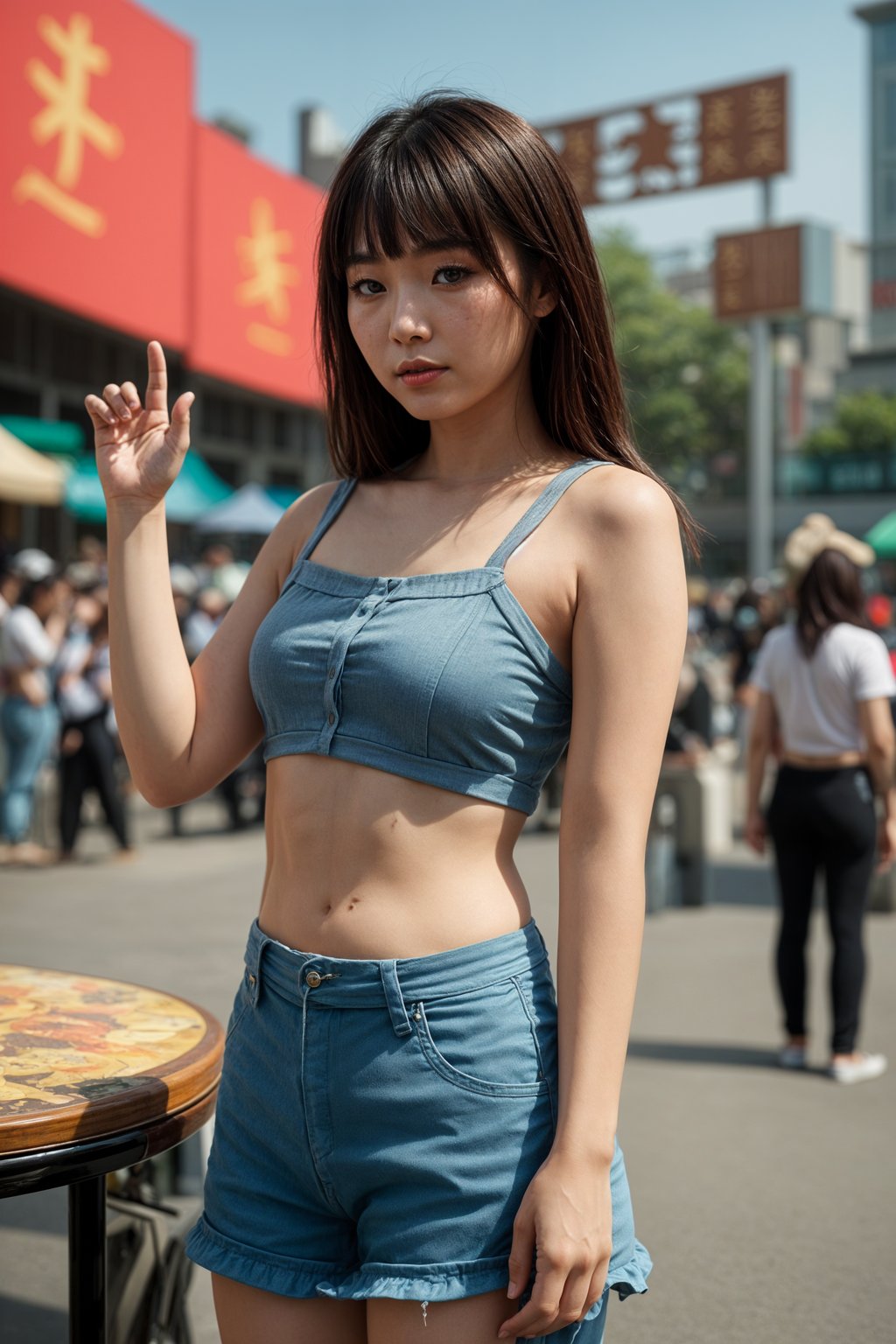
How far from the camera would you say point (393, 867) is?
1.42 meters

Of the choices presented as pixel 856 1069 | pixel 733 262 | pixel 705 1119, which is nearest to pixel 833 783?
pixel 856 1069

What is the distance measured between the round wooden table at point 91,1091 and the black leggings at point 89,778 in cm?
645

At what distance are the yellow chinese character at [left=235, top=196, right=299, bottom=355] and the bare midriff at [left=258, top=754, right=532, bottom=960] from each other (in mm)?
17353

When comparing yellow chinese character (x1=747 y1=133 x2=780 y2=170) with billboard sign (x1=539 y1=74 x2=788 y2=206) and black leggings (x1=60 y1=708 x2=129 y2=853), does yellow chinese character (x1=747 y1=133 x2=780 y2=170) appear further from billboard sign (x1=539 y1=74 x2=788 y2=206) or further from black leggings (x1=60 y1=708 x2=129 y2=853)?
black leggings (x1=60 y1=708 x2=129 y2=853)

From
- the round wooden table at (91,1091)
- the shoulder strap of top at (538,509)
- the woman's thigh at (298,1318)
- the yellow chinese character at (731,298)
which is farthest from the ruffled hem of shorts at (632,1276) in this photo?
the yellow chinese character at (731,298)

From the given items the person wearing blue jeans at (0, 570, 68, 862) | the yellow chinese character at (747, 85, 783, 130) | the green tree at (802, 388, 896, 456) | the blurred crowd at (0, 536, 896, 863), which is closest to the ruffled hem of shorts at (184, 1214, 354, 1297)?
the blurred crowd at (0, 536, 896, 863)

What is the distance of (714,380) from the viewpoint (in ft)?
169

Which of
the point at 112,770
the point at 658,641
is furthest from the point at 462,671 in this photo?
the point at 112,770

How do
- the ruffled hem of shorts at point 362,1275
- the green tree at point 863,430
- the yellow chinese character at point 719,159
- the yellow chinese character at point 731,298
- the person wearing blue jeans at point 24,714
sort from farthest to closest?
the green tree at point 863,430 < the yellow chinese character at point 731,298 < the yellow chinese character at point 719,159 < the person wearing blue jeans at point 24,714 < the ruffled hem of shorts at point 362,1275

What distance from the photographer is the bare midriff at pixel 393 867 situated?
1.41 meters

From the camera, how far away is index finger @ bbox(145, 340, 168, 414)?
1617mm

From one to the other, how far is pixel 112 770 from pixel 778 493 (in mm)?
38408

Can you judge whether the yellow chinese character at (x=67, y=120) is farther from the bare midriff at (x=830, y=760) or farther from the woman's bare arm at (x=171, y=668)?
the woman's bare arm at (x=171, y=668)

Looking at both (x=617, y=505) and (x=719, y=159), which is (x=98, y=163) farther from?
(x=617, y=505)
